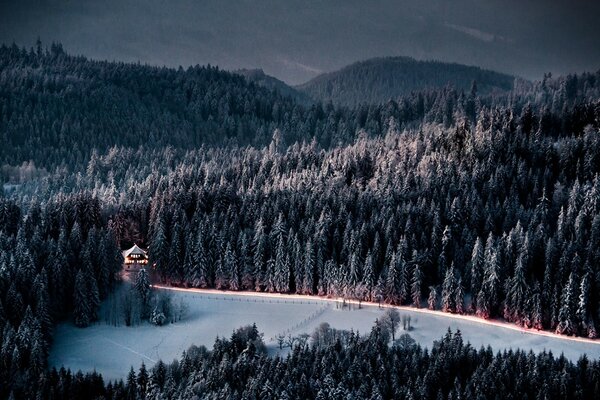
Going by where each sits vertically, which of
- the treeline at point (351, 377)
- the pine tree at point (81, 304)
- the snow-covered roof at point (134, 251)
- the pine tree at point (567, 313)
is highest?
the snow-covered roof at point (134, 251)

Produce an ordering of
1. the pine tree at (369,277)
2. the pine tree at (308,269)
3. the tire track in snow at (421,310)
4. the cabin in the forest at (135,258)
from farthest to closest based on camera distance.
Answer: the cabin in the forest at (135,258) → the pine tree at (308,269) → the pine tree at (369,277) → the tire track in snow at (421,310)

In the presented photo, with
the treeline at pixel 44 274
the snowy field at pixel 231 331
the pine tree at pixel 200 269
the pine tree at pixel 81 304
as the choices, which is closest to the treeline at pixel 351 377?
the treeline at pixel 44 274

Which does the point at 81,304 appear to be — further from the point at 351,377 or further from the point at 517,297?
the point at 517,297

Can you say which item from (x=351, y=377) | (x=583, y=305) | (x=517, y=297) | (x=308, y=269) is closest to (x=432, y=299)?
(x=517, y=297)

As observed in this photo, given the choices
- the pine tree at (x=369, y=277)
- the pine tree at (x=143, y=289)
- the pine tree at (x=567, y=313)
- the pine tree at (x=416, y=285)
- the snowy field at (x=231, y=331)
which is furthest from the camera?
the pine tree at (x=369, y=277)

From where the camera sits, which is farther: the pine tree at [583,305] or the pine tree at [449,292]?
the pine tree at [449,292]

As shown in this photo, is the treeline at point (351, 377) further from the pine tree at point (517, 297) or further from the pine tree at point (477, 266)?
the pine tree at point (477, 266)
